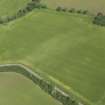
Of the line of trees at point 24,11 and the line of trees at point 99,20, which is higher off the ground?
the line of trees at point 99,20

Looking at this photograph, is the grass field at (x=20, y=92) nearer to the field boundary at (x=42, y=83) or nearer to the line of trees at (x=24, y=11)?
the field boundary at (x=42, y=83)

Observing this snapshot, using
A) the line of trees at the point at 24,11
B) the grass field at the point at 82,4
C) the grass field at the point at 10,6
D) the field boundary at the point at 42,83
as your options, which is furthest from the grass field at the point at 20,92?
the grass field at the point at 10,6

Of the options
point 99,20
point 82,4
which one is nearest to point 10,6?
point 82,4

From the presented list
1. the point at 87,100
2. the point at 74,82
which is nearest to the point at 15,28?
the point at 74,82

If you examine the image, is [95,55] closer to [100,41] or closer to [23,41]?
[100,41]

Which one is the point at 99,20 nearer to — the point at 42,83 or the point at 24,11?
the point at 42,83

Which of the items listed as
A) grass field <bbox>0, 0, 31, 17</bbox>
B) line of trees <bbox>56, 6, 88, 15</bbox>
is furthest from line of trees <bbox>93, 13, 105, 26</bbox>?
grass field <bbox>0, 0, 31, 17</bbox>
